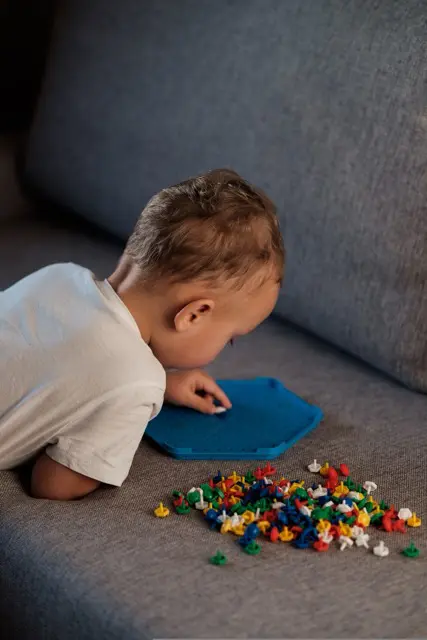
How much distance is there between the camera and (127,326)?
129cm

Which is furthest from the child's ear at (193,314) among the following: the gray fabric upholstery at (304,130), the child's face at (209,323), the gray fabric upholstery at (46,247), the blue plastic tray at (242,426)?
the gray fabric upholstery at (46,247)

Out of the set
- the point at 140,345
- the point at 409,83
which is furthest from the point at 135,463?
the point at 409,83

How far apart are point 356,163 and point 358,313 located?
23 centimetres

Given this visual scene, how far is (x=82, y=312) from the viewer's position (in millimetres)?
1293

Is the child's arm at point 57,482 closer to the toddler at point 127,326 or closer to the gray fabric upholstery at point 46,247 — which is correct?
the toddler at point 127,326

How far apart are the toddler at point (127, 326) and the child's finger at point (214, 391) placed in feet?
0.48

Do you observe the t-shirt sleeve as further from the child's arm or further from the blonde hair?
the blonde hair

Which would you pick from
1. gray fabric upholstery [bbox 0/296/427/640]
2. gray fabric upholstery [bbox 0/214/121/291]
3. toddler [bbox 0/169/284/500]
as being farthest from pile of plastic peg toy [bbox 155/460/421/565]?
gray fabric upholstery [bbox 0/214/121/291]

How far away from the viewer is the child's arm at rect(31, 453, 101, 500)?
1262 millimetres

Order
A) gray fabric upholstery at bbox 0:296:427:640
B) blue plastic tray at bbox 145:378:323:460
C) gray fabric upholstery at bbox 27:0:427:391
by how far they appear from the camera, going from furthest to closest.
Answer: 1. gray fabric upholstery at bbox 27:0:427:391
2. blue plastic tray at bbox 145:378:323:460
3. gray fabric upholstery at bbox 0:296:427:640

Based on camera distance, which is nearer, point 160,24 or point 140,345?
point 140,345

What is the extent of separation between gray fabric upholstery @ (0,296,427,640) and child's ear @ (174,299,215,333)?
195mm

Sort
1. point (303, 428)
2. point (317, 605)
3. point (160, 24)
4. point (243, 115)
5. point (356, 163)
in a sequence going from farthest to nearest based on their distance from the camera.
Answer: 1. point (160, 24)
2. point (243, 115)
3. point (356, 163)
4. point (303, 428)
5. point (317, 605)

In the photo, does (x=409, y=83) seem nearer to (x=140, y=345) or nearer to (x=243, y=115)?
(x=243, y=115)
